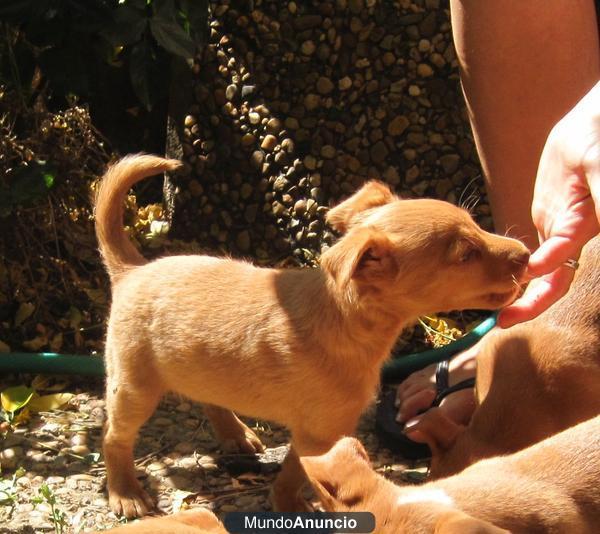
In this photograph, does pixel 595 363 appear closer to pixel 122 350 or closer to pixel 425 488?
pixel 425 488

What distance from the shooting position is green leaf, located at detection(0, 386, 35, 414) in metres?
3.97

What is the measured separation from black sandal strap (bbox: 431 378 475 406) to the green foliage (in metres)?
1.77

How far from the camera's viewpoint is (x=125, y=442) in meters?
3.50

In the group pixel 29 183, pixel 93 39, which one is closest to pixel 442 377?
pixel 29 183

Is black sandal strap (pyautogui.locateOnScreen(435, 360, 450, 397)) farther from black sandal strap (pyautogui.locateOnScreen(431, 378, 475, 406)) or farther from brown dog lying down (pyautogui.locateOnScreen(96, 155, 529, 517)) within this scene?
A: brown dog lying down (pyautogui.locateOnScreen(96, 155, 529, 517))

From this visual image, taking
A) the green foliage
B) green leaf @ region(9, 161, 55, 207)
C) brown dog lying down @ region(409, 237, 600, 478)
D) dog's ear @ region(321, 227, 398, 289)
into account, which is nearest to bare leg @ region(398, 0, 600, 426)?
brown dog lying down @ region(409, 237, 600, 478)

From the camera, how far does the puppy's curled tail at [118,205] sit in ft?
11.6

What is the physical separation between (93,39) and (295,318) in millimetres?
1929

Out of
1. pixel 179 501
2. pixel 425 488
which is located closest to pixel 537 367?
pixel 425 488

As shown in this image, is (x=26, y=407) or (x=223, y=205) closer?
(x=26, y=407)

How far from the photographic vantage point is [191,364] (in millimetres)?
3357

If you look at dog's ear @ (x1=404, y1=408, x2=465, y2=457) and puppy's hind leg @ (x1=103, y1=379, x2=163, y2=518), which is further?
puppy's hind leg @ (x1=103, y1=379, x2=163, y2=518)

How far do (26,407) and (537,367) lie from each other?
2.06m

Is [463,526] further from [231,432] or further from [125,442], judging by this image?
[231,432]
